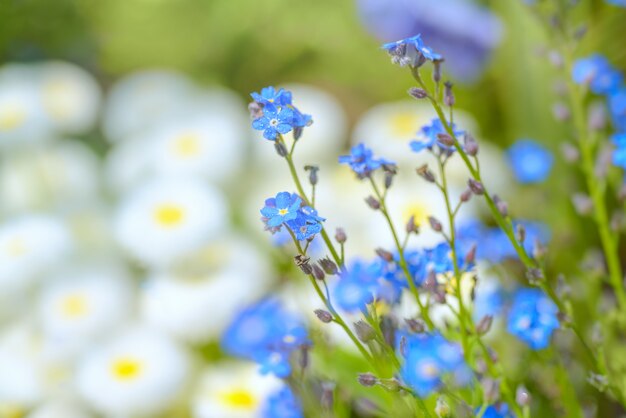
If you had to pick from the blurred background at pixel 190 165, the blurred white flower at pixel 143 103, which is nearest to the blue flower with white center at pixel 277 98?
the blurred background at pixel 190 165

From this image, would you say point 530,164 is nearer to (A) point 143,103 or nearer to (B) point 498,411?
(B) point 498,411

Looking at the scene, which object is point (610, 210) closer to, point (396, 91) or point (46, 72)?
point (396, 91)

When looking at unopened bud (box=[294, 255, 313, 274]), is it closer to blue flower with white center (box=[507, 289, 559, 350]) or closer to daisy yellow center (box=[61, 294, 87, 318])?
blue flower with white center (box=[507, 289, 559, 350])

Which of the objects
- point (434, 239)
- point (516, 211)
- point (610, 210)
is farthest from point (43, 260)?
point (610, 210)

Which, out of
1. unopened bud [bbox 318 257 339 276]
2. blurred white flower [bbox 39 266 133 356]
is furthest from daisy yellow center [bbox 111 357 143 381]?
unopened bud [bbox 318 257 339 276]

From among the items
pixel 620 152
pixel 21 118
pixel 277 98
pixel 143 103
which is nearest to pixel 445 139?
pixel 277 98

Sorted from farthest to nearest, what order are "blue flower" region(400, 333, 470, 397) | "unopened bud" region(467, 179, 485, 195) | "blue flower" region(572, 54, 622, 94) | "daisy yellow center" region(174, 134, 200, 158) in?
"daisy yellow center" region(174, 134, 200, 158), "blue flower" region(572, 54, 622, 94), "unopened bud" region(467, 179, 485, 195), "blue flower" region(400, 333, 470, 397)

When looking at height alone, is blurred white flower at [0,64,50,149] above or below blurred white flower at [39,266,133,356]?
above
